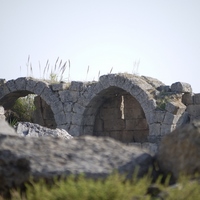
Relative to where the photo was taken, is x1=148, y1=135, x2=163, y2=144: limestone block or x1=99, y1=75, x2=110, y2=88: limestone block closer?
x1=148, y1=135, x2=163, y2=144: limestone block

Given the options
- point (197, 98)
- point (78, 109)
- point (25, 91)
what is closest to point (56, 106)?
point (78, 109)

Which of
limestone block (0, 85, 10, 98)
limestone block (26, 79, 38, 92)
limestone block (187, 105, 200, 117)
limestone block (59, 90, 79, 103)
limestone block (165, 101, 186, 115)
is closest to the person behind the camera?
limestone block (165, 101, 186, 115)

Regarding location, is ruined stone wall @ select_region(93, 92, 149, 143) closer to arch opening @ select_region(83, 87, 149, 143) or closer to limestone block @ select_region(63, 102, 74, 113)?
arch opening @ select_region(83, 87, 149, 143)

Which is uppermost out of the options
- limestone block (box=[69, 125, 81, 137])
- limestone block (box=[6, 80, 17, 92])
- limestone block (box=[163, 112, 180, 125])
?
limestone block (box=[6, 80, 17, 92])

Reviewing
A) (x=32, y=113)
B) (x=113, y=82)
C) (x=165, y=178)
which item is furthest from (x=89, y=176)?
(x=32, y=113)

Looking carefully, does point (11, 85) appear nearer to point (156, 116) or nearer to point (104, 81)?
point (104, 81)

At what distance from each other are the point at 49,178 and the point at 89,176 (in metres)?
0.32

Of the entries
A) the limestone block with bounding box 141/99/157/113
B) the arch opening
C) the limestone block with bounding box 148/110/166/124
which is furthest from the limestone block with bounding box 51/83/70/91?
the limestone block with bounding box 148/110/166/124

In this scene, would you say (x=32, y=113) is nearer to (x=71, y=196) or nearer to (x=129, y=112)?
(x=129, y=112)

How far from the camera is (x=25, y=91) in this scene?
18609 mm

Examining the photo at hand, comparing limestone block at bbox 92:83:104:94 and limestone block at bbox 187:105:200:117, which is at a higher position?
limestone block at bbox 92:83:104:94

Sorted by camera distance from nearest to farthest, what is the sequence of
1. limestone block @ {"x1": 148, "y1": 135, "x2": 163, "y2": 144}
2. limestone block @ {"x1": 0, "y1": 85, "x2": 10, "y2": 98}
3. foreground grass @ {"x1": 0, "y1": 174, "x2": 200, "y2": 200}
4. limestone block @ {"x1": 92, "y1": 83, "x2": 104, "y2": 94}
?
foreground grass @ {"x1": 0, "y1": 174, "x2": 200, "y2": 200}
limestone block @ {"x1": 148, "y1": 135, "x2": 163, "y2": 144}
limestone block @ {"x1": 92, "y1": 83, "x2": 104, "y2": 94}
limestone block @ {"x1": 0, "y1": 85, "x2": 10, "y2": 98}

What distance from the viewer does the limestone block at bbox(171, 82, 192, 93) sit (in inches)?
622

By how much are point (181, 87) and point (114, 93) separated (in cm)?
245
